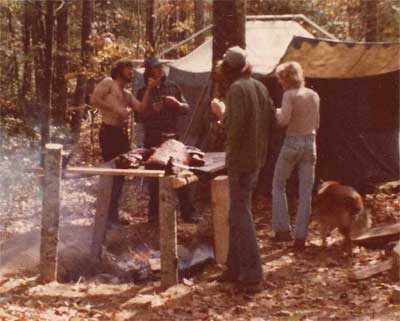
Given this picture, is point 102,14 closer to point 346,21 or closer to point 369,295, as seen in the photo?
point 346,21

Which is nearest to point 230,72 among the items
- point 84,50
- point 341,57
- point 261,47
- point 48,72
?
point 341,57

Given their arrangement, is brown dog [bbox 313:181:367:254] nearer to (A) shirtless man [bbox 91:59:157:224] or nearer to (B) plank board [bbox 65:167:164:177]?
(B) plank board [bbox 65:167:164:177]

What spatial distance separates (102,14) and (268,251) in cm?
1933

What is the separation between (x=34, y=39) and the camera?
2398cm

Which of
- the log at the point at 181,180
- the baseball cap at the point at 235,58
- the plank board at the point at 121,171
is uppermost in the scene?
the baseball cap at the point at 235,58

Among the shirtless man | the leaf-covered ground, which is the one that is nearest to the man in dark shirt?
the shirtless man

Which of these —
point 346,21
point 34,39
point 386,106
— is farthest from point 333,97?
point 346,21

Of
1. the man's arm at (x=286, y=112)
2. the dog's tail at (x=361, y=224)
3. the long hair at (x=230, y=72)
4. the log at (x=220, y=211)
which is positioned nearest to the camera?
the long hair at (x=230, y=72)

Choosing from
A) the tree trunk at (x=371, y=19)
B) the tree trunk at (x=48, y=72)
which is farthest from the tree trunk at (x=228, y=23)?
the tree trunk at (x=371, y=19)

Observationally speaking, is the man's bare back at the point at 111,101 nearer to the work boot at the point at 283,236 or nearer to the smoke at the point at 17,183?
the smoke at the point at 17,183

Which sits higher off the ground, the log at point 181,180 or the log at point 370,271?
the log at point 181,180

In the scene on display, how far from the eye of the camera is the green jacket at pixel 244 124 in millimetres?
6523

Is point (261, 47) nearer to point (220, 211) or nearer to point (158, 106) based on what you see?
point (158, 106)

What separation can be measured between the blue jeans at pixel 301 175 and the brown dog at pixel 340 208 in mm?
170
